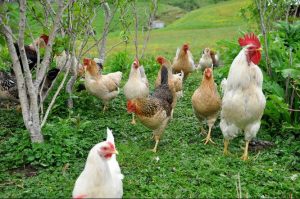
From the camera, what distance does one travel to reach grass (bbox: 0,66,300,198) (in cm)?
493

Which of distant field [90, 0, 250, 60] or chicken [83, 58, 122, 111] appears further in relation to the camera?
distant field [90, 0, 250, 60]

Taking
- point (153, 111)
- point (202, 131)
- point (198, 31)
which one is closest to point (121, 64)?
point (202, 131)

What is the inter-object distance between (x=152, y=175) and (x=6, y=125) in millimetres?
3377

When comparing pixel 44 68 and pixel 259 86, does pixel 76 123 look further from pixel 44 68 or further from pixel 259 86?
pixel 259 86

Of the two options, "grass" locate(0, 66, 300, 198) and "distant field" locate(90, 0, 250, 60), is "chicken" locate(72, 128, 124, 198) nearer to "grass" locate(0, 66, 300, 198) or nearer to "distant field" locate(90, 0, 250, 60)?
"grass" locate(0, 66, 300, 198)

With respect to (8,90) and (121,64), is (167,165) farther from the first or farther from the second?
(121,64)

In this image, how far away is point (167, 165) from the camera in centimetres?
568

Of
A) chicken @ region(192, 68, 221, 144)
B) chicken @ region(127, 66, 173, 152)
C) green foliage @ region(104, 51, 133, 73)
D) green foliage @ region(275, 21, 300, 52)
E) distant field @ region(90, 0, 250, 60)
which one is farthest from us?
distant field @ region(90, 0, 250, 60)

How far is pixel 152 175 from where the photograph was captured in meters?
5.36

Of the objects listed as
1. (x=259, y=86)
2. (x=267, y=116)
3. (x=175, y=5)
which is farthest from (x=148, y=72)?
(x=175, y=5)

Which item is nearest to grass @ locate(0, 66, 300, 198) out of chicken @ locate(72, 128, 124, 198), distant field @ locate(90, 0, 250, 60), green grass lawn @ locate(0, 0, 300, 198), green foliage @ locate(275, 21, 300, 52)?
green grass lawn @ locate(0, 0, 300, 198)

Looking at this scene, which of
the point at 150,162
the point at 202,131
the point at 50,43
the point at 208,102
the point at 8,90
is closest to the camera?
the point at 50,43

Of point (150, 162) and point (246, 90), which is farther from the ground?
point (246, 90)

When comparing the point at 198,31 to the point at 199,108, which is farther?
the point at 198,31
